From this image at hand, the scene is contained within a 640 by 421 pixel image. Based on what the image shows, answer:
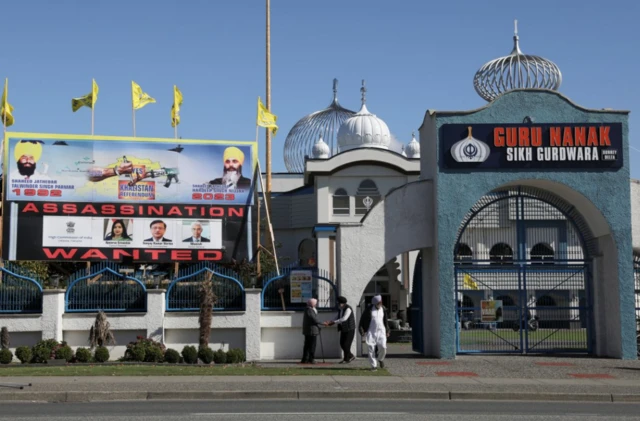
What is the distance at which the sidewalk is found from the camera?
53.5ft

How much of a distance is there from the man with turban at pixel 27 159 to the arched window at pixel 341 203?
23133mm

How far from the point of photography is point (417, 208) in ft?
83.5

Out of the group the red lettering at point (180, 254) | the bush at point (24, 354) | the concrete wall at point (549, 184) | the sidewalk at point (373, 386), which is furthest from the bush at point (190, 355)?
the red lettering at point (180, 254)

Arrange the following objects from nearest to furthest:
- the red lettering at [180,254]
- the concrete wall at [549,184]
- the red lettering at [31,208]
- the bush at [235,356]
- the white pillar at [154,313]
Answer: the bush at [235,356] < the concrete wall at [549,184] < the white pillar at [154,313] < the red lettering at [31,208] < the red lettering at [180,254]

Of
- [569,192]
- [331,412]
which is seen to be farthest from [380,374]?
[569,192]

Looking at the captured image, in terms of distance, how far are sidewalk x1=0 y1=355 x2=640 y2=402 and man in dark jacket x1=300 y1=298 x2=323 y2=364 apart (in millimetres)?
2044

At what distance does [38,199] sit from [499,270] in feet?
46.1

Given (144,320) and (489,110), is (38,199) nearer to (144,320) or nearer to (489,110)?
(144,320)

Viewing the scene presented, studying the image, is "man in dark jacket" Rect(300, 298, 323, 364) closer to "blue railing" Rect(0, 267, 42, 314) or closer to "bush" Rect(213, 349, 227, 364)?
"bush" Rect(213, 349, 227, 364)

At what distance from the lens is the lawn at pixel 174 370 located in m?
19.9

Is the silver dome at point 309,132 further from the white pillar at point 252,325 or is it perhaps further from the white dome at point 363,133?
the white pillar at point 252,325

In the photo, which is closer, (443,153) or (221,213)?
(443,153)

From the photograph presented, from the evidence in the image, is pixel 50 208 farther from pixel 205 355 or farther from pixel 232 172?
pixel 205 355

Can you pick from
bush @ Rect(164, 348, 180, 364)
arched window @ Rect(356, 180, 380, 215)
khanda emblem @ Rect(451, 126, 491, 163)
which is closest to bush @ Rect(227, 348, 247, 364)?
bush @ Rect(164, 348, 180, 364)
